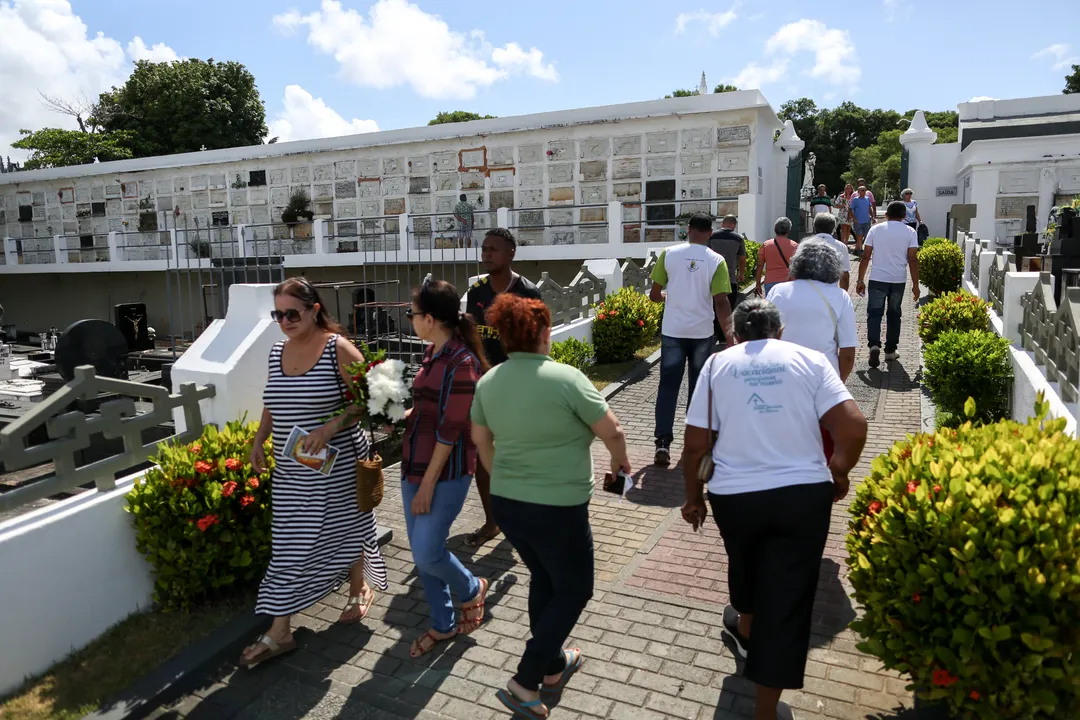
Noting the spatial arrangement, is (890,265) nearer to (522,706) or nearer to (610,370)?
(610,370)

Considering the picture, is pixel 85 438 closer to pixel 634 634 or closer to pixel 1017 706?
pixel 634 634

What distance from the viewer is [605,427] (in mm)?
2627

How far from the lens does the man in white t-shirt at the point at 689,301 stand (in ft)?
16.9

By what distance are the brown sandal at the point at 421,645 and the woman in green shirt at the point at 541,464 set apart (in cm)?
60

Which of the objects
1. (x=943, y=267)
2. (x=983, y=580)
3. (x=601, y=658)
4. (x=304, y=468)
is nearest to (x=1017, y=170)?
(x=943, y=267)

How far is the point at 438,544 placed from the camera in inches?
124

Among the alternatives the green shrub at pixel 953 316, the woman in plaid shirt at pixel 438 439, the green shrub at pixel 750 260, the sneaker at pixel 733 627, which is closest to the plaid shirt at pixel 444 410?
the woman in plaid shirt at pixel 438 439

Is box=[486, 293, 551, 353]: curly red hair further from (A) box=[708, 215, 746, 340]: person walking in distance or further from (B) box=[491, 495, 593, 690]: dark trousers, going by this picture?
(A) box=[708, 215, 746, 340]: person walking in distance

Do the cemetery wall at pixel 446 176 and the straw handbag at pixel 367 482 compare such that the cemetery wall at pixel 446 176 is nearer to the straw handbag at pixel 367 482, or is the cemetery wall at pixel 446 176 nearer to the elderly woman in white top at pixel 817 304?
the elderly woman in white top at pixel 817 304

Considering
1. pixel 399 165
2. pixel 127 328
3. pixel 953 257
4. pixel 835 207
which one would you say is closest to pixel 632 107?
pixel 399 165

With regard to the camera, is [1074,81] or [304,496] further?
[1074,81]

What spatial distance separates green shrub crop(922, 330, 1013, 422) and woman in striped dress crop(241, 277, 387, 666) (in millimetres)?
4787

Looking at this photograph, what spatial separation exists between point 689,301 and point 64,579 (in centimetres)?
393

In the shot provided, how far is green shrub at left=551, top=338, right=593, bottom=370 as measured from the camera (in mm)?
7367
